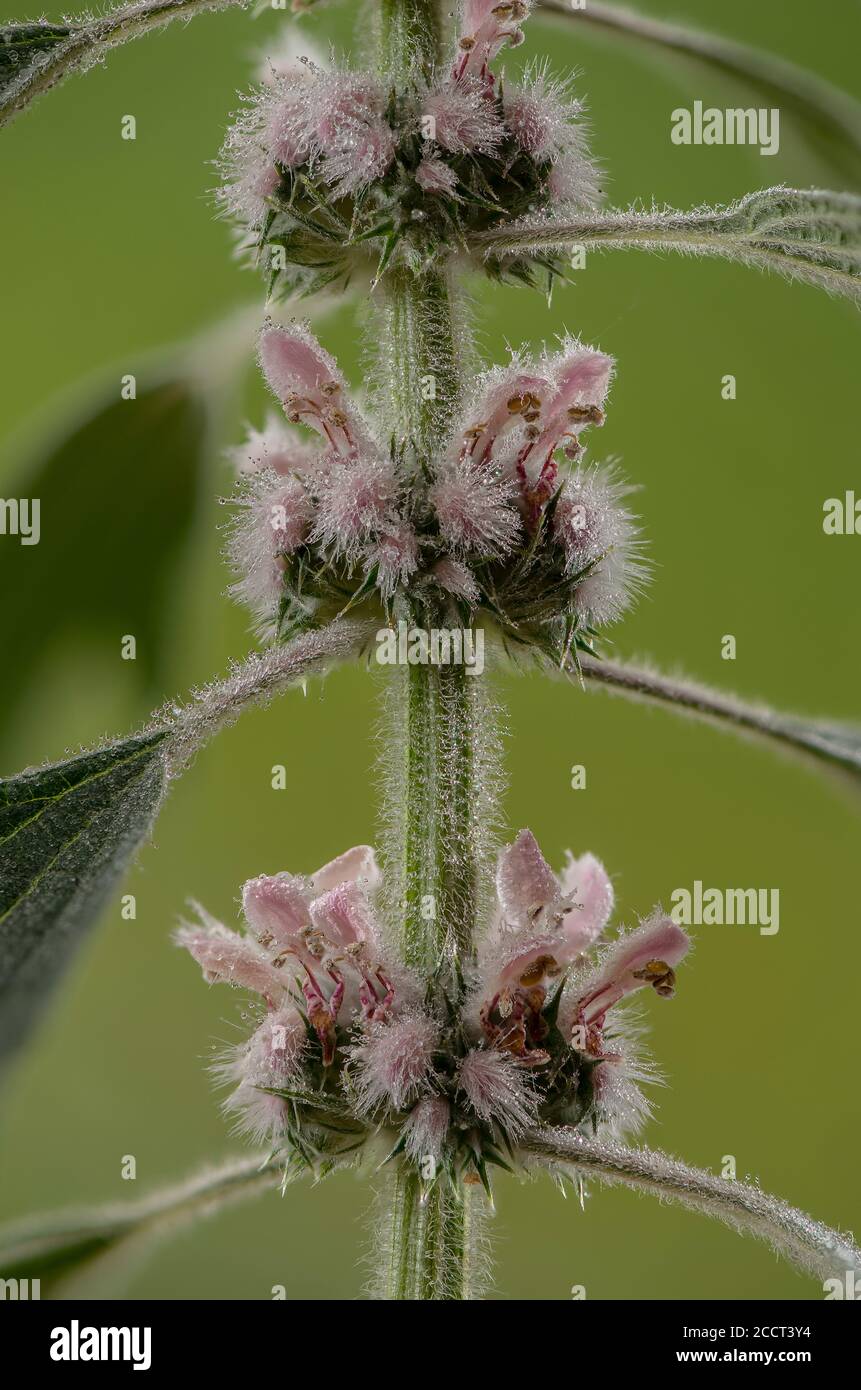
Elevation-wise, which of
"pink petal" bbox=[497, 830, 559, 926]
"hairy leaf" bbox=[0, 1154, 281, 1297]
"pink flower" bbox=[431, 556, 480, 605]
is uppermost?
"pink flower" bbox=[431, 556, 480, 605]

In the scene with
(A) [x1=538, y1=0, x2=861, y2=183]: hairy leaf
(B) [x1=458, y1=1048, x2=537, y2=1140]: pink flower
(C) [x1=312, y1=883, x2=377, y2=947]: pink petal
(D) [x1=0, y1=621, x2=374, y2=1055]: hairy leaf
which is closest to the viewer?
(D) [x1=0, y1=621, x2=374, y2=1055]: hairy leaf

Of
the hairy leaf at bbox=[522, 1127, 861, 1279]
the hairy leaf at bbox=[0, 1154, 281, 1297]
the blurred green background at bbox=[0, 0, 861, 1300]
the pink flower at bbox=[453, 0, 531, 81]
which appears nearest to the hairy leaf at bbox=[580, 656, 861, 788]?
the hairy leaf at bbox=[522, 1127, 861, 1279]

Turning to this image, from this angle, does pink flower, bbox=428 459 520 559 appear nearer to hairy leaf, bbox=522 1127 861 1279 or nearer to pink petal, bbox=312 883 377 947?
pink petal, bbox=312 883 377 947

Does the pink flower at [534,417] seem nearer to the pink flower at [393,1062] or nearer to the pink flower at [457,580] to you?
the pink flower at [457,580]

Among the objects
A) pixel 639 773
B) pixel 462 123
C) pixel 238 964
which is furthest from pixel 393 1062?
pixel 639 773

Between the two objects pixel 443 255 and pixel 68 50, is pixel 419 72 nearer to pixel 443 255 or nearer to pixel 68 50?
pixel 443 255

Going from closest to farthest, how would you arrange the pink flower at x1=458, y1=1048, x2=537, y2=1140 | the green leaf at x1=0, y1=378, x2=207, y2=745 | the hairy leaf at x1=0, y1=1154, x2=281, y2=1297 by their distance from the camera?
the pink flower at x1=458, y1=1048, x2=537, y2=1140
the hairy leaf at x1=0, y1=1154, x2=281, y2=1297
the green leaf at x1=0, y1=378, x2=207, y2=745

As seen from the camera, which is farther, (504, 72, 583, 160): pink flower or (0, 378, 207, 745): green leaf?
(0, 378, 207, 745): green leaf

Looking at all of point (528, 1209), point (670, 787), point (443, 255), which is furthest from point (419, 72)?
point (528, 1209)
